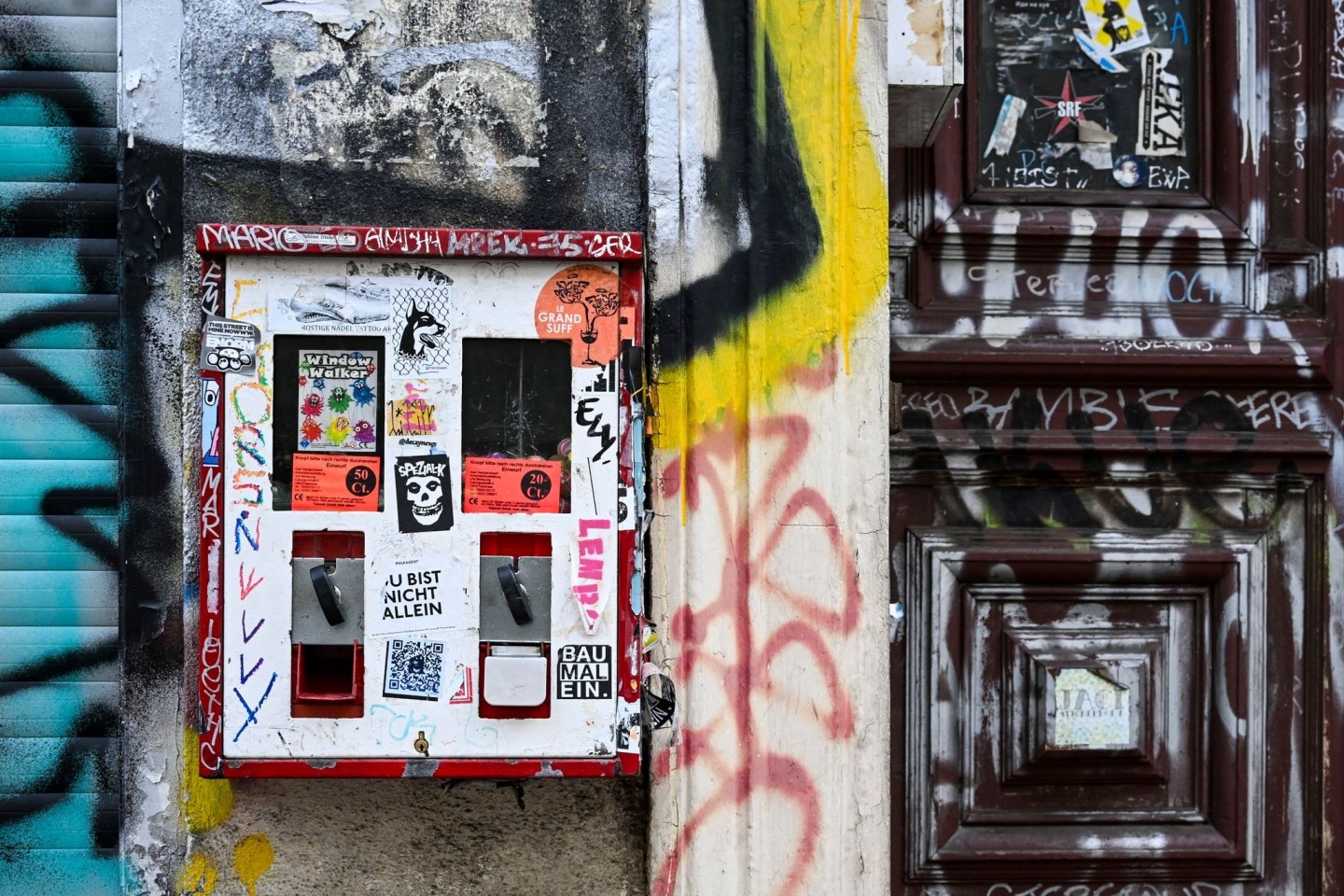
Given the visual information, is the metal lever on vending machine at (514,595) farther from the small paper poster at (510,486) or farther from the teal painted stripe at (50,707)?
the teal painted stripe at (50,707)

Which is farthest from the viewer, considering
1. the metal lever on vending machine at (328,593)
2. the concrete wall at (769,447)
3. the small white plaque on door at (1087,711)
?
the small white plaque on door at (1087,711)

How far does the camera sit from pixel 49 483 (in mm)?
2219

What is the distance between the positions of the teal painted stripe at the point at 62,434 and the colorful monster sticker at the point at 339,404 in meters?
0.56

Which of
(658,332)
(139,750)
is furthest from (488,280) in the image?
(139,750)

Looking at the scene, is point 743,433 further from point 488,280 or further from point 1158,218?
point 1158,218

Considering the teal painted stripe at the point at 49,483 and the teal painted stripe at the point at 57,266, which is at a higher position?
the teal painted stripe at the point at 57,266

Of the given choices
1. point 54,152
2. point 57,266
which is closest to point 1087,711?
point 57,266

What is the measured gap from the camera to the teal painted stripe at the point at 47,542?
2.21 m

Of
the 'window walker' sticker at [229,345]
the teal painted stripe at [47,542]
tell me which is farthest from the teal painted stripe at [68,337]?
the 'window walker' sticker at [229,345]

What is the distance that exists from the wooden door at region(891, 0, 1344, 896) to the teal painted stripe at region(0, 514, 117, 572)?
1.68 meters

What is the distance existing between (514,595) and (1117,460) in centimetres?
143

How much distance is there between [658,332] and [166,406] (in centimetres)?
98

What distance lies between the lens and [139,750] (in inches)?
85.6

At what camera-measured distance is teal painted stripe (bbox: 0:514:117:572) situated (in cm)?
221
